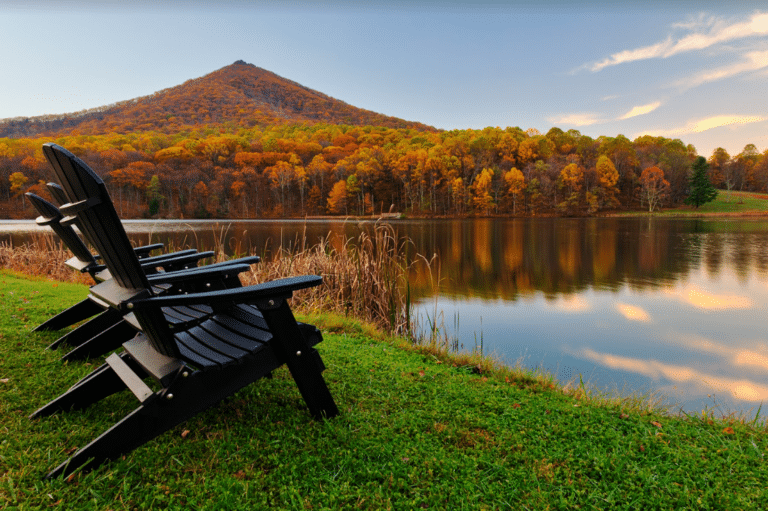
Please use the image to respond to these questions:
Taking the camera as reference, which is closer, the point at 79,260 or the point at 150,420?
the point at 150,420

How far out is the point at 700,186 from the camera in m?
48.1

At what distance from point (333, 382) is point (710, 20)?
40.0m

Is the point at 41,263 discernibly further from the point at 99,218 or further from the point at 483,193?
the point at 483,193

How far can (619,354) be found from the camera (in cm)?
552

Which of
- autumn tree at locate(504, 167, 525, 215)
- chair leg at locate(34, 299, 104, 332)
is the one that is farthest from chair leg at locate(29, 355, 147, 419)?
autumn tree at locate(504, 167, 525, 215)

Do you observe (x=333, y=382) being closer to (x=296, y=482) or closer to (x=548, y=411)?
(x=296, y=482)

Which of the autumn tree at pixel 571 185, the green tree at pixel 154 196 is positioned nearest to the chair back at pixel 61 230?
the autumn tree at pixel 571 185

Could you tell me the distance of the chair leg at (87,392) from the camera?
1.75m

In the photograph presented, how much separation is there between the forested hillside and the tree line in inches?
6.2

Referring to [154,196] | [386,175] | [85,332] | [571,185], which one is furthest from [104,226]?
[154,196]

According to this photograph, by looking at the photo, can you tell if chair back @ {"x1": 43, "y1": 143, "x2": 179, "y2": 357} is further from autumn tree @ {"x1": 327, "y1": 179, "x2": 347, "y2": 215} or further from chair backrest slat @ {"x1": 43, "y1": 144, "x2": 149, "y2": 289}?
autumn tree @ {"x1": 327, "y1": 179, "x2": 347, "y2": 215}

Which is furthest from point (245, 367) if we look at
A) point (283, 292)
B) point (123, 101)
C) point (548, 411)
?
point (123, 101)

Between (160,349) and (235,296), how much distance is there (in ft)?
1.12

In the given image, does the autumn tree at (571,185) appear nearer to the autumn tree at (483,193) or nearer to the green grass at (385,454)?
the autumn tree at (483,193)
